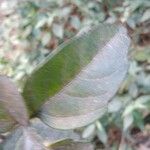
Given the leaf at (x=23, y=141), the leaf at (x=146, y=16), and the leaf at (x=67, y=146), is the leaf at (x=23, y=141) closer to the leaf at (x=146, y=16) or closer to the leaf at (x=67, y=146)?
the leaf at (x=67, y=146)

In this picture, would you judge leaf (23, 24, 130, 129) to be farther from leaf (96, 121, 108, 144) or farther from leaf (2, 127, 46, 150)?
leaf (96, 121, 108, 144)

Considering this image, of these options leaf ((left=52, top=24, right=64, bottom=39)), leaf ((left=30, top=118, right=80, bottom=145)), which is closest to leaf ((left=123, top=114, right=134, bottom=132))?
leaf ((left=52, top=24, right=64, bottom=39))

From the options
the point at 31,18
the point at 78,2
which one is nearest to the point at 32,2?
the point at 31,18

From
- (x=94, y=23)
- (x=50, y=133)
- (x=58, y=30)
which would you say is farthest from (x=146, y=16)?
(x=50, y=133)

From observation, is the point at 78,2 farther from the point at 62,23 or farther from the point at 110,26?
the point at 110,26

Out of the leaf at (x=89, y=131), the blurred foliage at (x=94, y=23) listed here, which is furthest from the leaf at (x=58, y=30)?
the leaf at (x=89, y=131)

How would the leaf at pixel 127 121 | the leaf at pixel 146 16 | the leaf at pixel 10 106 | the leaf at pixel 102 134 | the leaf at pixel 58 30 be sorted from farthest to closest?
1. the leaf at pixel 58 30
2. the leaf at pixel 146 16
3. the leaf at pixel 102 134
4. the leaf at pixel 127 121
5. the leaf at pixel 10 106

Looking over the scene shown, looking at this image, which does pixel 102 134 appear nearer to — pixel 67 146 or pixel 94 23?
pixel 94 23
